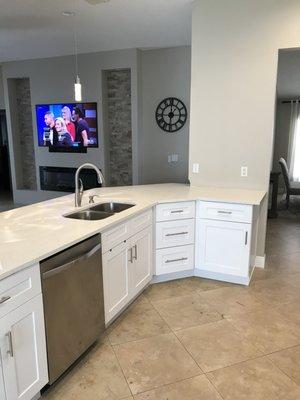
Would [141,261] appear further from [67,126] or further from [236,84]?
[67,126]

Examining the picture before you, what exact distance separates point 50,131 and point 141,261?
4.33 meters

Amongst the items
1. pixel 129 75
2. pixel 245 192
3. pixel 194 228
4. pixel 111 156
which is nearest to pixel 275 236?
pixel 245 192

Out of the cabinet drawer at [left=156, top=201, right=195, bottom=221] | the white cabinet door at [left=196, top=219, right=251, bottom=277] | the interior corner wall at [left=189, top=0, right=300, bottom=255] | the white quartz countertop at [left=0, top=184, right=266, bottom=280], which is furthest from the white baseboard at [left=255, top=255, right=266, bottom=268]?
the cabinet drawer at [left=156, top=201, right=195, bottom=221]

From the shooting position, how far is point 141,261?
2973 mm

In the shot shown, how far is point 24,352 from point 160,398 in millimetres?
833

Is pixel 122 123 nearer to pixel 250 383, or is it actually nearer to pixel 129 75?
pixel 129 75

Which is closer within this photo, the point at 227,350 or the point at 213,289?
the point at 227,350

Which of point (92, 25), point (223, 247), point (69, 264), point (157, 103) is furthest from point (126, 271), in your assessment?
→ point (157, 103)

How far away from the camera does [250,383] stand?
2.04m

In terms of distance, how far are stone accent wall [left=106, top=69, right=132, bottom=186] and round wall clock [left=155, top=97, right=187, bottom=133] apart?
61 cm

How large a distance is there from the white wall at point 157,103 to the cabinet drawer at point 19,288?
4.26 metres

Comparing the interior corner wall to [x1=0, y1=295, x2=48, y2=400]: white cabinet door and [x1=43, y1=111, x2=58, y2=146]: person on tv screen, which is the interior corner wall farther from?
[x1=43, y1=111, x2=58, y2=146]: person on tv screen

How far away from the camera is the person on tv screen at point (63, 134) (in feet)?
20.7

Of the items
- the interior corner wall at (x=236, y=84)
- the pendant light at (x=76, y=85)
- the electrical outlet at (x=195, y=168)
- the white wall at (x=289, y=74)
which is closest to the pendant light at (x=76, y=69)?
the pendant light at (x=76, y=85)
